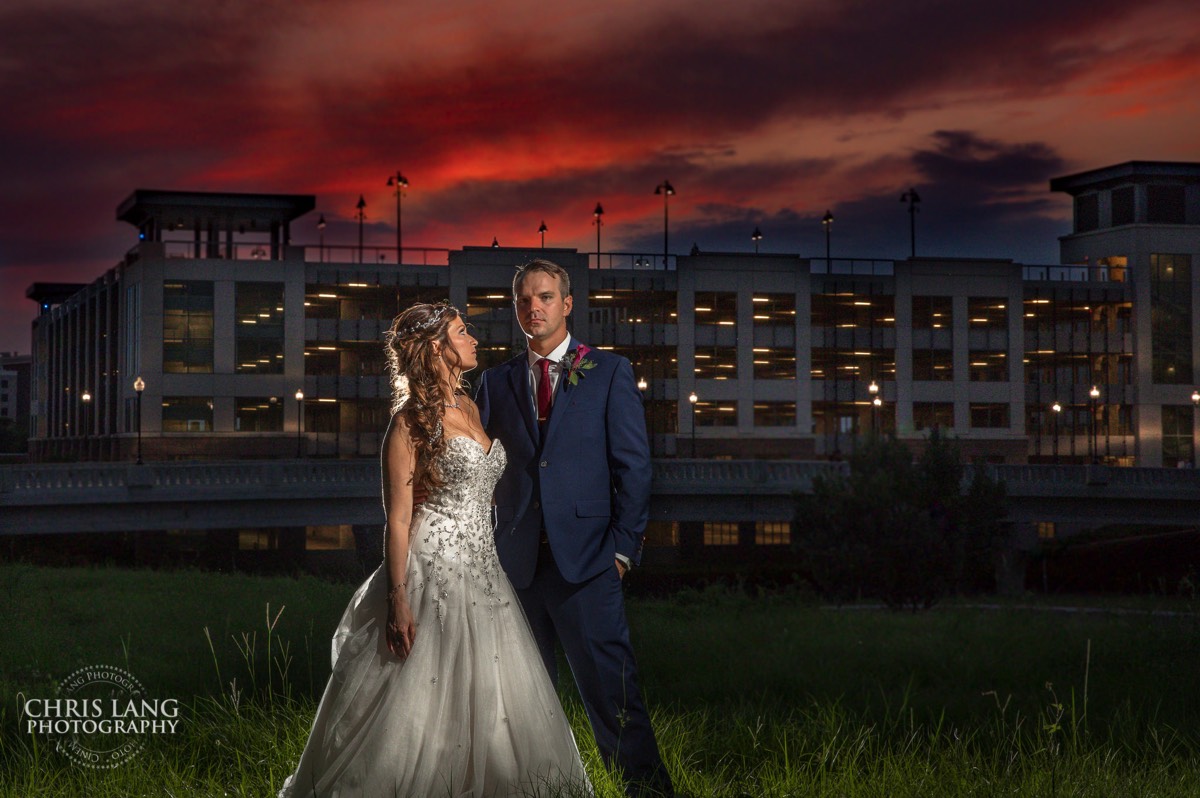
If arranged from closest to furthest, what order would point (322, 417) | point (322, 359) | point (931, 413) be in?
point (322, 417), point (322, 359), point (931, 413)

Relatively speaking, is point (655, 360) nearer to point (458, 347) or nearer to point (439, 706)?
point (458, 347)

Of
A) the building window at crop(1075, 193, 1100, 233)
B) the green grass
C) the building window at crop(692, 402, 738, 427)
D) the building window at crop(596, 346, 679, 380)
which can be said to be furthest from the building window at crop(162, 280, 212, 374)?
the building window at crop(1075, 193, 1100, 233)

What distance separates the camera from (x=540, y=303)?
232 inches

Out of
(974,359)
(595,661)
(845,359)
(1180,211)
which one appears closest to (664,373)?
(845,359)

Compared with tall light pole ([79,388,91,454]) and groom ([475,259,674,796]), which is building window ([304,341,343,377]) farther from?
groom ([475,259,674,796])

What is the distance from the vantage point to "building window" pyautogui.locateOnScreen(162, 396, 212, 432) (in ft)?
214

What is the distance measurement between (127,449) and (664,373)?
32.8 metres

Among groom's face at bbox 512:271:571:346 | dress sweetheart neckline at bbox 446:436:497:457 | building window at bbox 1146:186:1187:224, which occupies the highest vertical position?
building window at bbox 1146:186:1187:224

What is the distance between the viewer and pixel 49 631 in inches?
565

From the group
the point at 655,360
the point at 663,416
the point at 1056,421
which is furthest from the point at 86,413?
the point at 1056,421

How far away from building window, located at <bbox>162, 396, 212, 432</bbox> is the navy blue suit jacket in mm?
63126

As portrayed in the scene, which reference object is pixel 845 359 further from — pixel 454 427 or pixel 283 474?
pixel 454 427

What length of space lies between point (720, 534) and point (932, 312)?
25.8 m

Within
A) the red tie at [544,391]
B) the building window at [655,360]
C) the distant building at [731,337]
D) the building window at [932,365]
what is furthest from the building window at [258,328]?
the red tie at [544,391]
